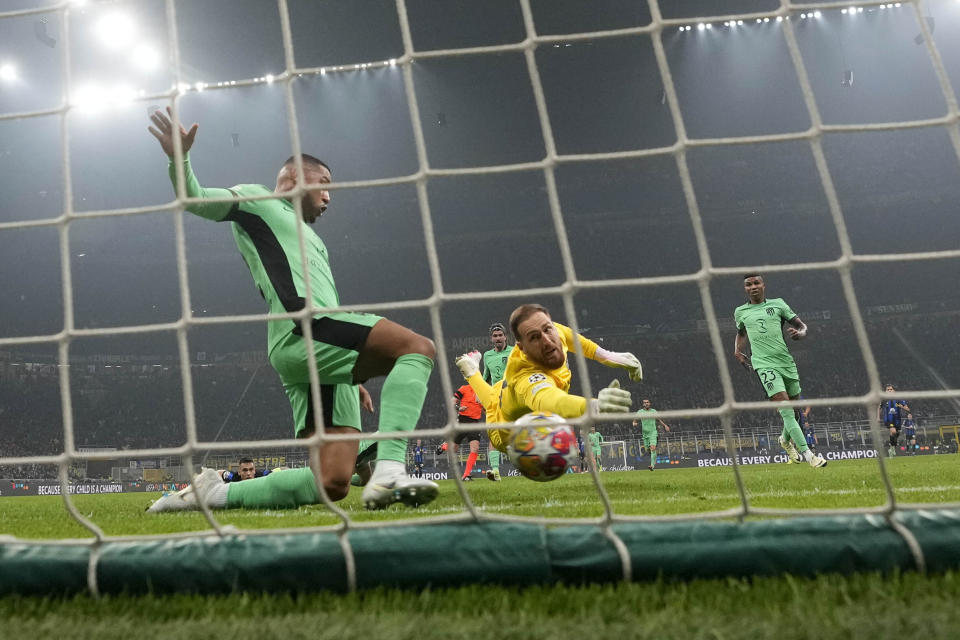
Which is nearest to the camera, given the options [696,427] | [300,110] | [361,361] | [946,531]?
[946,531]

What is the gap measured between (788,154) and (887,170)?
3.06 metres

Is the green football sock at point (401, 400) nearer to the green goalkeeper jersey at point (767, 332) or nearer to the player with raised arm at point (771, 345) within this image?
the player with raised arm at point (771, 345)

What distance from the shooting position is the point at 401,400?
2.76m

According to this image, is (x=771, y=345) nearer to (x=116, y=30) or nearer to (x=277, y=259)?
(x=277, y=259)

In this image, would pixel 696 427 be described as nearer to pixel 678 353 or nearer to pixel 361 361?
pixel 678 353

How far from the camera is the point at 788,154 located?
2095 cm

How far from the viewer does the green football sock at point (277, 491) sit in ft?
12.6

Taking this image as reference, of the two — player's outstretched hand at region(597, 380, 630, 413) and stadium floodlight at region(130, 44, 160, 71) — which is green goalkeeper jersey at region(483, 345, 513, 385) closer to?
player's outstretched hand at region(597, 380, 630, 413)

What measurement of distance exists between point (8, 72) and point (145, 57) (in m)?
3.23

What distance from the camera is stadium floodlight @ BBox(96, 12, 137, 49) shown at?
14070 mm

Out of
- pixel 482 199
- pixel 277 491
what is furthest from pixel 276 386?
pixel 277 491

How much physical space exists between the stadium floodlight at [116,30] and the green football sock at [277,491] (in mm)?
13506

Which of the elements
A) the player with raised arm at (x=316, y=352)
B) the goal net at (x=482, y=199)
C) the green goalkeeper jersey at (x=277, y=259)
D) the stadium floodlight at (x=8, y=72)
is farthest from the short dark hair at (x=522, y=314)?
the stadium floodlight at (x=8, y=72)

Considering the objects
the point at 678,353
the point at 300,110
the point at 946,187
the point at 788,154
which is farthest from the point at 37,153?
the point at 946,187
